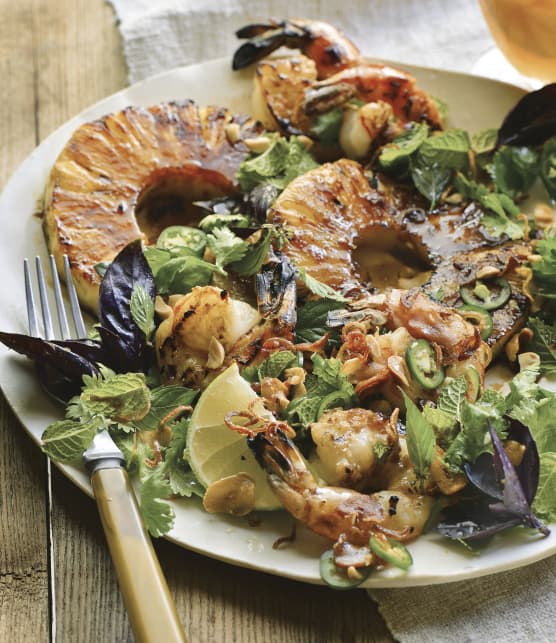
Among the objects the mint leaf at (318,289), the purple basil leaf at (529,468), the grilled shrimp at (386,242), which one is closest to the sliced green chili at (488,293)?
the grilled shrimp at (386,242)

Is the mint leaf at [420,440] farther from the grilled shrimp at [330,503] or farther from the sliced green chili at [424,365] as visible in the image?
the sliced green chili at [424,365]

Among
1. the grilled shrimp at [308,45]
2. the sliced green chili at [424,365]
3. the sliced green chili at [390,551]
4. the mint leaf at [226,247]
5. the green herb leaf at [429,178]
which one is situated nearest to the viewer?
the sliced green chili at [390,551]

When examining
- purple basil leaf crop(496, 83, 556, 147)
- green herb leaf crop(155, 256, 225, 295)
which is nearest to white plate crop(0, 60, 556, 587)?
purple basil leaf crop(496, 83, 556, 147)

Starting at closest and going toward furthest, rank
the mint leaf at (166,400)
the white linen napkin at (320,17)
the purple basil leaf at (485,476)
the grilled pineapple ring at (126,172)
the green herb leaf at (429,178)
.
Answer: the purple basil leaf at (485,476) < the mint leaf at (166,400) < the grilled pineapple ring at (126,172) < the green herb leaf at (429,178) < the white linen napkin at (320,17)

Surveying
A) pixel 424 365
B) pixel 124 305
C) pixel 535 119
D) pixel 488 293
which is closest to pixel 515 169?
pixel 535 119

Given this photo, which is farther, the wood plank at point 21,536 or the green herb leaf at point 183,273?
the green herb leaf at point 183,273

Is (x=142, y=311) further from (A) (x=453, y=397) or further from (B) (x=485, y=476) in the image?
(B) (x=485, y=476)

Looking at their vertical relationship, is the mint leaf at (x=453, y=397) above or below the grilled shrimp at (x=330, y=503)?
above

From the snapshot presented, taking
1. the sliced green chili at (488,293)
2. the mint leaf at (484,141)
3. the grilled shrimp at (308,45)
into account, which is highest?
the grilled shrimp at (308,45)
